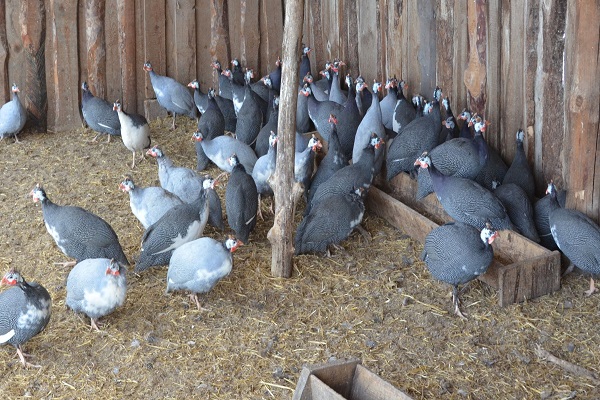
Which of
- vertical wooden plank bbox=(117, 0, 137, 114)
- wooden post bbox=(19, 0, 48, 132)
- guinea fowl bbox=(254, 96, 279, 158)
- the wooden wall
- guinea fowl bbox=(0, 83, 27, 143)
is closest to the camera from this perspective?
the wooden wall

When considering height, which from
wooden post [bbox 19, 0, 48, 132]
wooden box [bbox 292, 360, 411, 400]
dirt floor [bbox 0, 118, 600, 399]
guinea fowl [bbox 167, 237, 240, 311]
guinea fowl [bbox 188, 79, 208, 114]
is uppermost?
wooden post [bbox 19, 0, 48, 132]

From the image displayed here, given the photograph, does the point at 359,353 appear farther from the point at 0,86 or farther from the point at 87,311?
the point at 0,86

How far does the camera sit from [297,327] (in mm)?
5500

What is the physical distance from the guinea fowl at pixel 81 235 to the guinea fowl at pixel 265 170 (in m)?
1.46

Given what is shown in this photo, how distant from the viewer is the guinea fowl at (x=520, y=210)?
6086 mm

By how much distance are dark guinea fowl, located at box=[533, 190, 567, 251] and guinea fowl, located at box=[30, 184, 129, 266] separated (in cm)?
292

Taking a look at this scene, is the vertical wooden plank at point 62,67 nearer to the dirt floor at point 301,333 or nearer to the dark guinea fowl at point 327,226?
the dirt floor at point 301,333

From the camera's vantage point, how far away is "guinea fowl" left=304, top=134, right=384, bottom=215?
264 inches

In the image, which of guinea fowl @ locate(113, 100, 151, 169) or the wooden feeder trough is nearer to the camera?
the wooden feeder trough

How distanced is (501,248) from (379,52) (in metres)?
3.15

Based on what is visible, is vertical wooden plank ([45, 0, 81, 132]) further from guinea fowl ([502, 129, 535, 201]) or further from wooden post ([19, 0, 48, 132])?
guinea fowl ([502, 129, 535, 201])

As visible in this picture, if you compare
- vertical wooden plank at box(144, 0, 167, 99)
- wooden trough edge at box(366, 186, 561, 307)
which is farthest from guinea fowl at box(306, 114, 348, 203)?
vertical wooden plank at box(144, 0, 167, 99)

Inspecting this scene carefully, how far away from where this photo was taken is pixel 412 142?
7.09m

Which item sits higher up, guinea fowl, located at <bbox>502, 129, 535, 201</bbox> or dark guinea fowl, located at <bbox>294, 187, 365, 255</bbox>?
guinea fowl, located at <bbox>502, 129, 535, 201</bbox>
